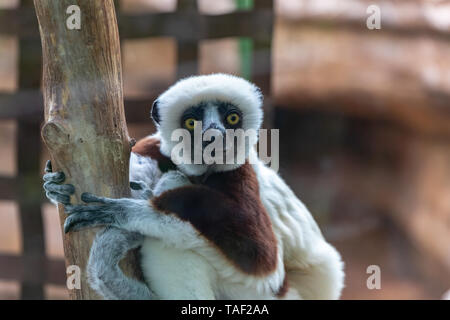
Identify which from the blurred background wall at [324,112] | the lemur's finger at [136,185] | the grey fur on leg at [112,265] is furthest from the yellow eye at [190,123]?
the blurred background wall at [324,112]

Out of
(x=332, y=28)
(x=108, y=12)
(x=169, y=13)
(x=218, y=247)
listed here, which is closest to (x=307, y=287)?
(x=218, y=247)

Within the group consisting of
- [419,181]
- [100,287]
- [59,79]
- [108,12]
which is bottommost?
[419,181]

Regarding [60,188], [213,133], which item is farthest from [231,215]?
[60,188]

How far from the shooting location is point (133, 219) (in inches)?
57.0

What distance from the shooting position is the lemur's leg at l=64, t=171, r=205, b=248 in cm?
142

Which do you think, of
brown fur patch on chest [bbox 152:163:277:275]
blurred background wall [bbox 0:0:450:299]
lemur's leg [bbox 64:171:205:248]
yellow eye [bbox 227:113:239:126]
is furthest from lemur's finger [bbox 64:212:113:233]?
blurred background wall [bbox 0:0:450:299]

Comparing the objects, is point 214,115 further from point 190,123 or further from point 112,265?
point 112,265

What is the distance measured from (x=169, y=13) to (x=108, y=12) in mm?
1232

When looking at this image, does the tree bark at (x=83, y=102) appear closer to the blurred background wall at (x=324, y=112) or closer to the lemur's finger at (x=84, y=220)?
the lemur's finger at (x=84, y=220)

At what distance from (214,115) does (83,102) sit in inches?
15.4

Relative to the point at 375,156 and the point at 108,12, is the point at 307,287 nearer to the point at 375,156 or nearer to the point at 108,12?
the point at 108,12

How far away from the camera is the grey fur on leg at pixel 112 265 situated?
1.45 m

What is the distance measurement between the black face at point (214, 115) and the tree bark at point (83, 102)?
26cm

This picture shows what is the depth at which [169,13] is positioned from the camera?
2.66 meters
